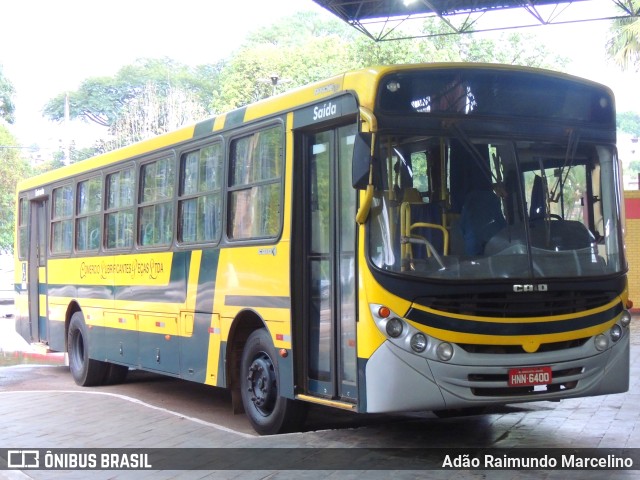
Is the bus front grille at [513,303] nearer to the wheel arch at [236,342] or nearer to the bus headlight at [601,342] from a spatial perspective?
the bus headlight at [601,342]

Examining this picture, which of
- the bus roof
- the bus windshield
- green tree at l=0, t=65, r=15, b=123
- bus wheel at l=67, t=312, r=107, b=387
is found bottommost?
bus wheel at l=67, t=312, r=107, b=387

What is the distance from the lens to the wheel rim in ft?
30.8

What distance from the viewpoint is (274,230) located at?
924 centimetres

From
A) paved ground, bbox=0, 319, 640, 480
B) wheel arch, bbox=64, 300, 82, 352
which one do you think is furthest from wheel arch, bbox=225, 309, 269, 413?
wheel arch, bbox=64, 300, 82, 352

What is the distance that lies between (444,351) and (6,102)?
39.4 meters

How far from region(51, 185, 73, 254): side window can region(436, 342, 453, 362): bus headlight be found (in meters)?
8.70

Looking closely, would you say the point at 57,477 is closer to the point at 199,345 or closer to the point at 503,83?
the point at 199,345

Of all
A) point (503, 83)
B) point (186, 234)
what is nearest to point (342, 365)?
point (503, 83)

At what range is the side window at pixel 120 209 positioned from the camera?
12.9 m

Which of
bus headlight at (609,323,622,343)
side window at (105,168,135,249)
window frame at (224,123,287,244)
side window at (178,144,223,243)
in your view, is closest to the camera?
bus headlight at (609,323,622,343)

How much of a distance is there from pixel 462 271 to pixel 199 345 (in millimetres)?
3975

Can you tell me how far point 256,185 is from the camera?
31.9ft

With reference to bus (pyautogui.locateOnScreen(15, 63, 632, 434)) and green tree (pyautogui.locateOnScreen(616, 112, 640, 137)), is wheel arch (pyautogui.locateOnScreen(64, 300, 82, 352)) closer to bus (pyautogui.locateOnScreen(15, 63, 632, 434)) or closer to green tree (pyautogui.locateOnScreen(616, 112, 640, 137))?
bus (pyautogui.locateOnScreen(15, 63, 632, 434))

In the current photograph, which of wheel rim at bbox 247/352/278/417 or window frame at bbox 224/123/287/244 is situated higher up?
window frame at bbox 224/123/287/244
